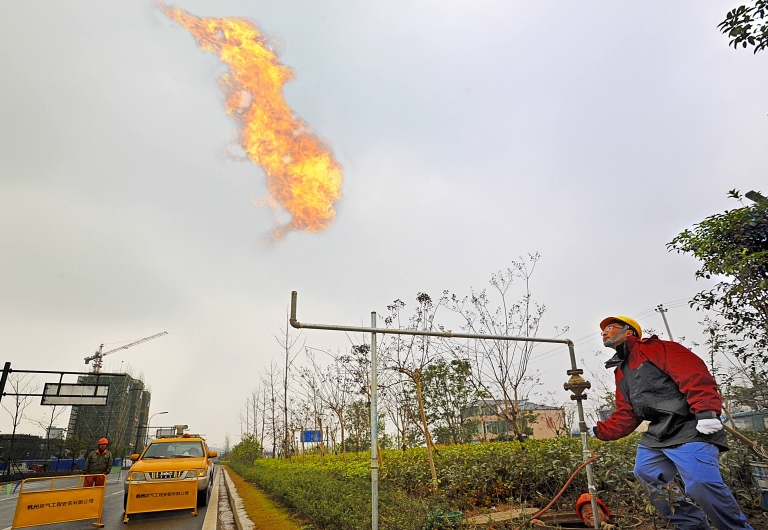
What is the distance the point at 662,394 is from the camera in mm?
3777

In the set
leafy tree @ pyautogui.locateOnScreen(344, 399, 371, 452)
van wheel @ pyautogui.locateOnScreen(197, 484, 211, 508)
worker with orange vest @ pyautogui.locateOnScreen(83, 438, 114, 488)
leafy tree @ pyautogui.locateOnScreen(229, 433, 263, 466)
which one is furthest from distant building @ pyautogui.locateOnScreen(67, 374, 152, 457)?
van wheel @ pyautogui.locateOnScreen(197, 484, 211, 508)

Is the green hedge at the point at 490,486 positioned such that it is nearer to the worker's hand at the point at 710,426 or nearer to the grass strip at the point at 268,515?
the grass strip at the point at 268,515

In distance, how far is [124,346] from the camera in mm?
84875

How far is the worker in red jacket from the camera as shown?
334 cm

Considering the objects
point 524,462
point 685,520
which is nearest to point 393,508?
point 524,462

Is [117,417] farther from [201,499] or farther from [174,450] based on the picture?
[201,499]

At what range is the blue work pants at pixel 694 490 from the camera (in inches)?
130

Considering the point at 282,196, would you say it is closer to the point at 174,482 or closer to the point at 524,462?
the point at 174,482

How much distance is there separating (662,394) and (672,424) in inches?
10.0

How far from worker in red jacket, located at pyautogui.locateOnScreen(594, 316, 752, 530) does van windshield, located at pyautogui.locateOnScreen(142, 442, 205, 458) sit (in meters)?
9.85

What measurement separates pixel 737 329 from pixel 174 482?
12284mm

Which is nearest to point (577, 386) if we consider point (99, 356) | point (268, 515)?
point (268, 515)

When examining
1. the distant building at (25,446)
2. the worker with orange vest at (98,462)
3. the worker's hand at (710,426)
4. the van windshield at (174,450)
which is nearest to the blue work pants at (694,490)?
the worker's hand at (710,426)

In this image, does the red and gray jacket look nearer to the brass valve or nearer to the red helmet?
the brass valve
